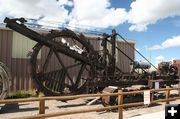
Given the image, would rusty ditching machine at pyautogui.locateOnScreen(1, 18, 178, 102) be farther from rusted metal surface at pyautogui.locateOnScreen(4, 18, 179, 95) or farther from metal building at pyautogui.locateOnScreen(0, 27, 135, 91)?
metal building at pyautogui.locateOnScreen(0, 27, 135, 91)

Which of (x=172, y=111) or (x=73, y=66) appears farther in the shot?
(x=73, y=66)

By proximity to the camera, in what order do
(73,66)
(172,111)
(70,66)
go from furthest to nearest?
(73,66) < (70,66) < (172,111)

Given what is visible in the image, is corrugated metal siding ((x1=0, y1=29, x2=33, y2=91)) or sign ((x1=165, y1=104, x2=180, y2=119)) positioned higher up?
corrugated metal siding ((x1=0, y1=29, x2=33, y2=91))

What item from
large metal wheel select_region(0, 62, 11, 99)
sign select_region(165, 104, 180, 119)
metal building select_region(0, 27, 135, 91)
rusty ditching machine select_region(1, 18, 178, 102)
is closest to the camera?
sign select_region(165, 104, 180, 119)

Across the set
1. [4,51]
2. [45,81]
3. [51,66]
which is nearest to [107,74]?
[45,81]

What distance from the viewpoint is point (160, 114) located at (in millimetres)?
13586

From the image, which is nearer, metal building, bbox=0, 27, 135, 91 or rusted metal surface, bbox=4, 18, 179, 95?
rusted metal surface, bbox=4, 18, 179, 95

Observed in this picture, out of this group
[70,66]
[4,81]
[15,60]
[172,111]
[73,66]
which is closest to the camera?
[172,111]

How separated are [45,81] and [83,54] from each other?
9.14 feet

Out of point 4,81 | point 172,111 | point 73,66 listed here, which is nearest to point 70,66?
point 73,66

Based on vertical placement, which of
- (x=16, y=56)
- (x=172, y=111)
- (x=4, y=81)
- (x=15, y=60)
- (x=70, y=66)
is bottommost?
(x=172, y=111)

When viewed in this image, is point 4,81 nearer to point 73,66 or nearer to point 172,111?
point 73,66

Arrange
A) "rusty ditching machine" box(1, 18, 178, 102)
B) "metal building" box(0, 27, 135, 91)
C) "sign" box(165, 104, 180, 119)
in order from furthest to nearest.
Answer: "metal building" box(0, 27, 135, 91)
"rusty ditching machine" box(1, 18, 178, 102)
"sign" box(165, 104, 180, 119)

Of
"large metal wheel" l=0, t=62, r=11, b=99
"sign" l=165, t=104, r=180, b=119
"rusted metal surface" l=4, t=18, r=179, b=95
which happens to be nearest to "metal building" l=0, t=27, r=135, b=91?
"rusted metal surface" l=4, t=18, r=179, b=95
